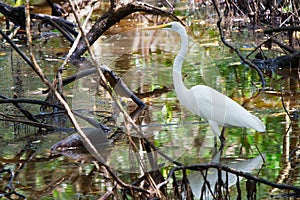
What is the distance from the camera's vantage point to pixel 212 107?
6.04 meters

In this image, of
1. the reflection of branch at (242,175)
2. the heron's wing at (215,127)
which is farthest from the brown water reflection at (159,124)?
the reflection of branch at (242,175)

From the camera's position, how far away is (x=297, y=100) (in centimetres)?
714

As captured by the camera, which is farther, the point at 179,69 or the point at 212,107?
the point at 179,69

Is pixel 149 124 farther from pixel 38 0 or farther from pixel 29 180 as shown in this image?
pixel 38 0

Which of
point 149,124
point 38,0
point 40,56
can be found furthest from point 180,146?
point 38,0

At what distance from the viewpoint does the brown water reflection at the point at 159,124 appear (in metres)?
5.01

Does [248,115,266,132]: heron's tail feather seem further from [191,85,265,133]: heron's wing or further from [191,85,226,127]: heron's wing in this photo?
[191,85,226,127]: heron's wing

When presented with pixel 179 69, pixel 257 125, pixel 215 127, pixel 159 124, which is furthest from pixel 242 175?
pixel 159 124

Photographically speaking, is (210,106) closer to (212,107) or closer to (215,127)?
(212,107)

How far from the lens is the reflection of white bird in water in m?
5.92

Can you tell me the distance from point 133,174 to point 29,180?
2.35 feet

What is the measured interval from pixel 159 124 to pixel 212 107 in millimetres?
693

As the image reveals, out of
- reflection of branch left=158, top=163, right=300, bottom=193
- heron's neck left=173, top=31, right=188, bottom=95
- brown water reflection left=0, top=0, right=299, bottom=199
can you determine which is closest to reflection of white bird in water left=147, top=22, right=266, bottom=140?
heron's neck left=173, top=31, right=188, bottom=95

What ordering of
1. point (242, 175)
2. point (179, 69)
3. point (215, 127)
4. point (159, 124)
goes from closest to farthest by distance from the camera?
point (242, 175) → point (215, 127) → point (179, 69) → point (159, 124)
